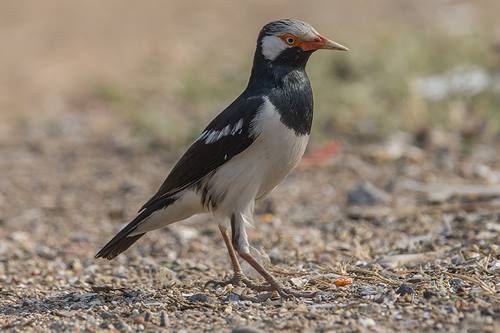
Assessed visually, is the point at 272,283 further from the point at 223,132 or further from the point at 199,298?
the point at 223,132

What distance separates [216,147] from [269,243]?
5.67 feet

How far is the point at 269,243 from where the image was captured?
7.51 meters

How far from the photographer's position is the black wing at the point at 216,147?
5.88m

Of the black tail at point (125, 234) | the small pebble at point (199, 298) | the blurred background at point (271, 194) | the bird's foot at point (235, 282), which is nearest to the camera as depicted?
the blurred background at point (271, 194)

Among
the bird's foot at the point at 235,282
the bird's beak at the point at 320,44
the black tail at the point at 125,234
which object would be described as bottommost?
the bird's foot at the point at 235,282

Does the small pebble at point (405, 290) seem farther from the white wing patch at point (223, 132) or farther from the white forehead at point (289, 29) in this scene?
the white forehead at point (289, 29)

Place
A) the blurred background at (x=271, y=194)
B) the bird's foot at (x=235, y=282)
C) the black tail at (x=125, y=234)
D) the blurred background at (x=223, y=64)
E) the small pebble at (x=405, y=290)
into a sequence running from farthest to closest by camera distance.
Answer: the blurred background at (x=223, y=64) → the black tail at (x=125, y=234) → the bird's foot at (x=235, y=282) → the blurred background at (x=271, y=194) → the small pebble at (x=405, y=290)

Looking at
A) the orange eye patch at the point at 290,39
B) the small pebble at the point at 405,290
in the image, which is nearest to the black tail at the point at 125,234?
the orange eye patch at the point at 290,39

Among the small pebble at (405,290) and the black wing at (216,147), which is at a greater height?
the black wing at (216,147)

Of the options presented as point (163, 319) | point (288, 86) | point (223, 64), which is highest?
point (223, 64)

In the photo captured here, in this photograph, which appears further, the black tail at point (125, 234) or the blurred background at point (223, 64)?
the blurred background at point (223, 64)

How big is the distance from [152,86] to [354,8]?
21.1ft

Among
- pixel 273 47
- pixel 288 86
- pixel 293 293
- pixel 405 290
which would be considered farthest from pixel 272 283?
pixel 273 47

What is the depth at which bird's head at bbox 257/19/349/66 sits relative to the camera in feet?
20.2
